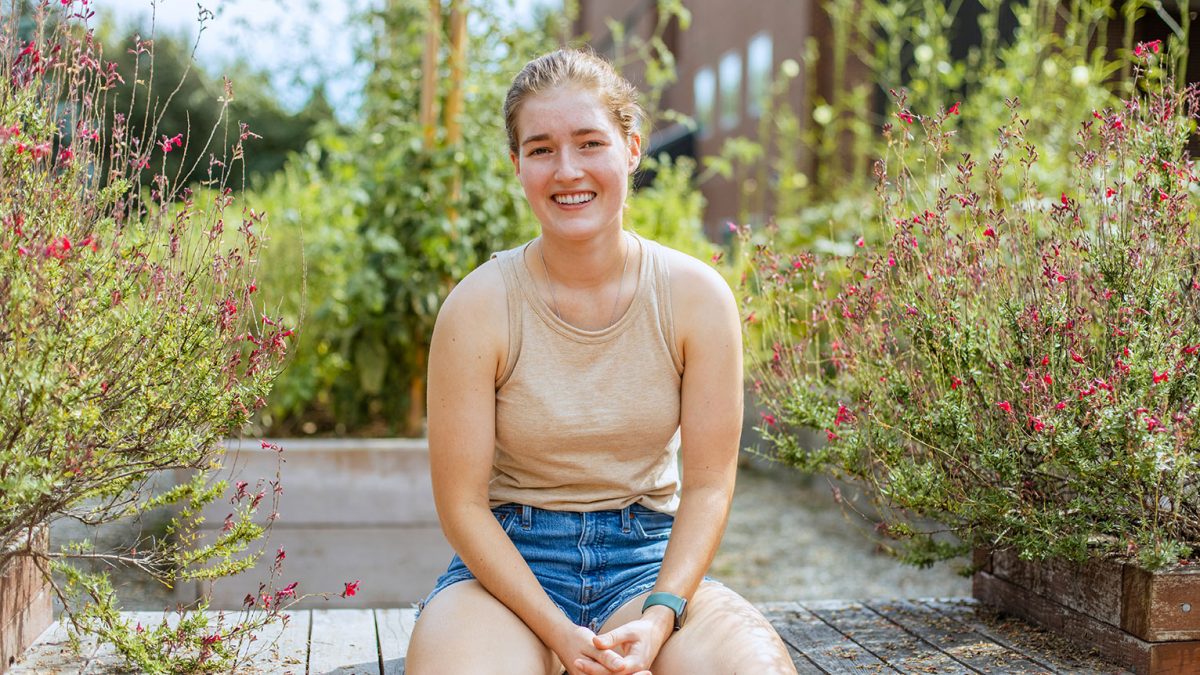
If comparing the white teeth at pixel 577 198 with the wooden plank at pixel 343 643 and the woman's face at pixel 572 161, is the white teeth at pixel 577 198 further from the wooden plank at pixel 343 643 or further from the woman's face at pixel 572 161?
the wooden plank at pixel 343 643

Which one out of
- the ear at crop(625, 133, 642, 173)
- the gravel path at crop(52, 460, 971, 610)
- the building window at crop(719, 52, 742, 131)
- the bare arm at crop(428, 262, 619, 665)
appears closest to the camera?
the bare arm at crop(428, 262, 619, 665)

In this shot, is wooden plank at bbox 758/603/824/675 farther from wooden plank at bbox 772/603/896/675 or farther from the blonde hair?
the blonde hair

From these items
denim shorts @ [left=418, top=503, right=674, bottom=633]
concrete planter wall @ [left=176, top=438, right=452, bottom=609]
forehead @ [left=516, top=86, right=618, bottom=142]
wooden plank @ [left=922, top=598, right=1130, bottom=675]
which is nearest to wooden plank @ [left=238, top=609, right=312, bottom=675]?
denim shorts @ [left=418, top=503, right=674, bottom=633]

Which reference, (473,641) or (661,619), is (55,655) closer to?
(473,641)

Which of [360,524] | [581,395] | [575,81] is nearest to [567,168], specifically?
[575,81]

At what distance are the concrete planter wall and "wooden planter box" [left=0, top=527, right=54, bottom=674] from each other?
202cm

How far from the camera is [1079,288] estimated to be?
2625 millimetres

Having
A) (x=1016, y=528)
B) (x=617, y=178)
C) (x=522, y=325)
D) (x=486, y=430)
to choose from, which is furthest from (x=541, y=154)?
(x=1016, y=528)

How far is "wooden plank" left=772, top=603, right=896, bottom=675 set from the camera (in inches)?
101

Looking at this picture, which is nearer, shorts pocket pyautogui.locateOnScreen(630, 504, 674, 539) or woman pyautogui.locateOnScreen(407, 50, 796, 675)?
woman pyautogui.locateOnScreen(407, 50, 796, 675)

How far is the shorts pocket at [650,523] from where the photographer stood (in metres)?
2.34

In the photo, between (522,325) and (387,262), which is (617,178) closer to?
(522,325)

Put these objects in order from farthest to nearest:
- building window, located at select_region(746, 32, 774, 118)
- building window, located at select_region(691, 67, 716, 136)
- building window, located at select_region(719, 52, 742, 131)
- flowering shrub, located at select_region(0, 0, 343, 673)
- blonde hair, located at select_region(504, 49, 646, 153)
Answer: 1. building window, located at select_region(691, 67, 716, 136)
2. building window, located at select_region(719, 52, 742, 131)
3. building window, located at select_region(746, 32, 774, 118)
4. blonde hair, located at select_region(504, 49, 646, 153)
5. flowering shrub, located at select_region(0, 0, 343, 673)

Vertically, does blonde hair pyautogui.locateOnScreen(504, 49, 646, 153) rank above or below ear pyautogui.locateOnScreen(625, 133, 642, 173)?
above
